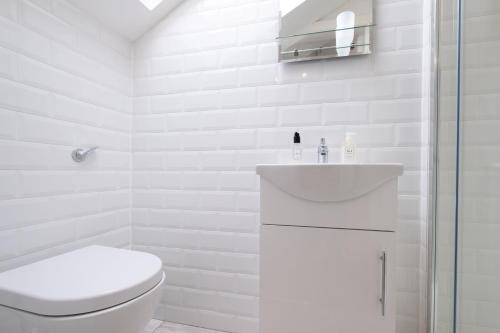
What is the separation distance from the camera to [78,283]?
32.5 inches

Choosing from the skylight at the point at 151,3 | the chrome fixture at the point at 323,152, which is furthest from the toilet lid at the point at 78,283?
the skylight at the point at 151,3

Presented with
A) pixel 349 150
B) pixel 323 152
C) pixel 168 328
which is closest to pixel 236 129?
pixel 323 152

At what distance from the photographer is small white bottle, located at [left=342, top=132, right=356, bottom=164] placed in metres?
1.24

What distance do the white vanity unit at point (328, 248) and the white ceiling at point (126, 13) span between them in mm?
1113

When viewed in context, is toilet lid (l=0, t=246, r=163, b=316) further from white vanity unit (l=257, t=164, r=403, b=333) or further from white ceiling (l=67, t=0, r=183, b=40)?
white ceiling (l=67, t=0, r=183, b=40)

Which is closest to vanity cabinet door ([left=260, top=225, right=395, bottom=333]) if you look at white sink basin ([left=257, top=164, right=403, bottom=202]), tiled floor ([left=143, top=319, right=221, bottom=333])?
white sink basin ([left=257, top=164, right=403, bottom=202])

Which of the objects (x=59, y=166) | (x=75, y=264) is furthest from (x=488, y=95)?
(x=59, y=166)

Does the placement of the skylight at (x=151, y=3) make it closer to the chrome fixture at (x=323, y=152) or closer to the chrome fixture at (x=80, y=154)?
the chrome fixture at (x=80, y=154)

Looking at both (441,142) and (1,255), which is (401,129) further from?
(1,255)

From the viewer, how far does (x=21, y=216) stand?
3.57 feet

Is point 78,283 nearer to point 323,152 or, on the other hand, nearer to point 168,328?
point 168,328

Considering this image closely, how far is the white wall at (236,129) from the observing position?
128cm

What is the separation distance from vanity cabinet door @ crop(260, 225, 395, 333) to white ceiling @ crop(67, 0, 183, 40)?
A: 1288mm

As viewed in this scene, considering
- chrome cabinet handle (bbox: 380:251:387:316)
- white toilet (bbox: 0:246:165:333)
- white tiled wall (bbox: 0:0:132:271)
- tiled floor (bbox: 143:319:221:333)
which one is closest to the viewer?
white toilet (bbox: 0:246:165:333)
